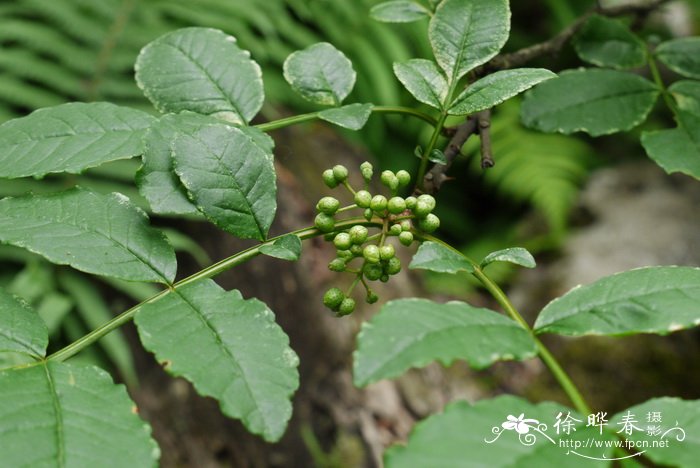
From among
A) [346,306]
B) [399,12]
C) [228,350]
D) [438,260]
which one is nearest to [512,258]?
[438,260]

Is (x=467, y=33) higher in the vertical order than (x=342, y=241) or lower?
higher

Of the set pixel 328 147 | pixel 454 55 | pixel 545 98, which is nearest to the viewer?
pixel 454 55

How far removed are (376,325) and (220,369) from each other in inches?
5.9

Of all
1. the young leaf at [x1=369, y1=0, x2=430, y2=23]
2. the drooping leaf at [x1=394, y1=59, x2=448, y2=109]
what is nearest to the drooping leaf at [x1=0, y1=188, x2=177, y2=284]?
the drooping leaf at [x1=394, y1=59, x2=448, y2=109]

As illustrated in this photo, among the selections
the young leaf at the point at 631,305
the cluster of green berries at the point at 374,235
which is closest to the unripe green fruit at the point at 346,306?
the cluster of green berries at the point at 374,235

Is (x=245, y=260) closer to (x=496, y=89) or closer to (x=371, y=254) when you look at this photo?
(x=371, y=254)

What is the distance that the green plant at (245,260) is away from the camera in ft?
1.84

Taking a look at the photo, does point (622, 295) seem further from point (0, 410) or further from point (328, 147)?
point (328, 147)

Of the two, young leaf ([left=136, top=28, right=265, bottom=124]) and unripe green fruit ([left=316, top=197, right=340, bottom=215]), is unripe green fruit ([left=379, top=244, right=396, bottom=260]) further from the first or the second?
young leaf ([left=136, top=28, right=265, bottom=124])

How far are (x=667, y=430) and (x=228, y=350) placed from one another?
376mm

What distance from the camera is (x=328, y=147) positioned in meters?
2.97

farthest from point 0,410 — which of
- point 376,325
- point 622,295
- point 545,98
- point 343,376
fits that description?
point 343,376

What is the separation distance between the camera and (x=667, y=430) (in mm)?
560

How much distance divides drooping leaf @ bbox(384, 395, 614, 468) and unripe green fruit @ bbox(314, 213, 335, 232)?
27 cm
